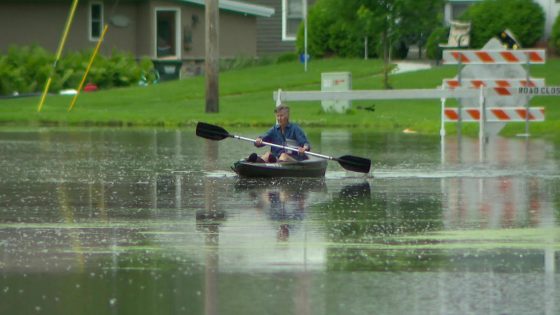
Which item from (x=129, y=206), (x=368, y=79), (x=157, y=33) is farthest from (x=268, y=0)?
(x=129, y=206)

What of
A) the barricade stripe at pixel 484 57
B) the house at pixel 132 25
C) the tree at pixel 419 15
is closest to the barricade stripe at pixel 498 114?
the barricade stripe at pixel 484 57

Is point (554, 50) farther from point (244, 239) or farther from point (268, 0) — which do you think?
point (244, 239)

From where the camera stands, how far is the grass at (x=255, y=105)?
111 ft

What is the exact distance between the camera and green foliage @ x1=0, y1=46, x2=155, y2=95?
44.8m

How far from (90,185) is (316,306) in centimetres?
966

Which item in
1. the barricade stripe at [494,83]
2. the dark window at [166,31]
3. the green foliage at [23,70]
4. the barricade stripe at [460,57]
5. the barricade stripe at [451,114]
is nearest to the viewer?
the barricade stripe at [460,57]

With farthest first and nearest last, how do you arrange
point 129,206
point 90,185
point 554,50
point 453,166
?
point 554,50, point 453,166, point 90,185, point 129,206

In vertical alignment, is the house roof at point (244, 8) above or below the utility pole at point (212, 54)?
above

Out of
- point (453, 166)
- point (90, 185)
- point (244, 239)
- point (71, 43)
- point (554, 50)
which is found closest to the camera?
point (244, 239)

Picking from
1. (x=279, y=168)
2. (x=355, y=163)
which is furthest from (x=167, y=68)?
(x=279, y=168)

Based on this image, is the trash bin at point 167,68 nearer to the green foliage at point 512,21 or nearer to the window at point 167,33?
the window at point 167,33

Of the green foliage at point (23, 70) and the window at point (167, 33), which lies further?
the window at point (167, 33)

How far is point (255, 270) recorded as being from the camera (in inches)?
443

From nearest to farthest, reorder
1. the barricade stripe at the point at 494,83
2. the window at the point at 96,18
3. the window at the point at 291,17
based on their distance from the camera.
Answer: the barricade stripe at the point at 494,83 < the window at the point at 96,18 < the window at the point at 291,17
